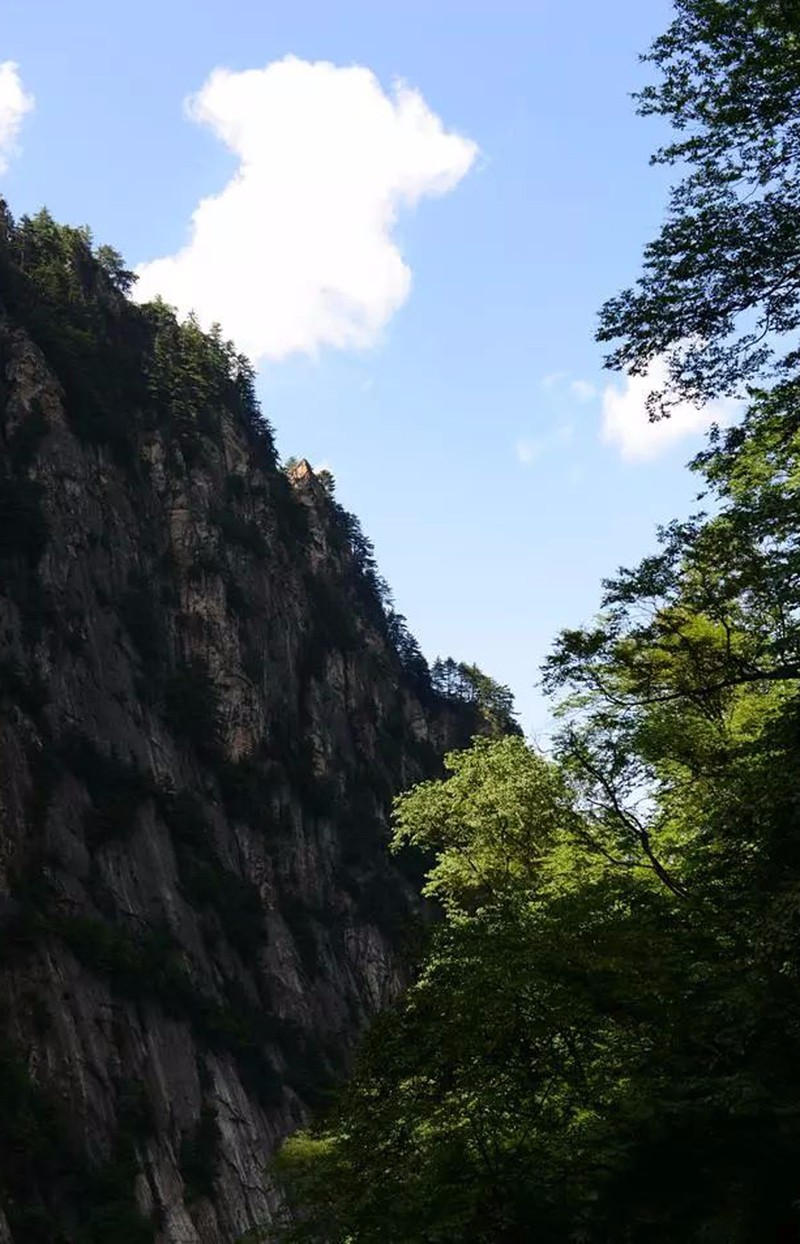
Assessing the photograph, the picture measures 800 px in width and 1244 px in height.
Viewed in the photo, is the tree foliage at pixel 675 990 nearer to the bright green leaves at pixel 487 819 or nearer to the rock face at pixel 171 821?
the bright green leaves at pixel 487 819

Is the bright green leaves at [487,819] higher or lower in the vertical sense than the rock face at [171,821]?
lower

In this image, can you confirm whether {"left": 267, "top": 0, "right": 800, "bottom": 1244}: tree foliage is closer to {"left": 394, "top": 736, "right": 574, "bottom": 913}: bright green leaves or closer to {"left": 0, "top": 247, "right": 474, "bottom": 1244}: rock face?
{"left": 394, "top": 736, "right": 574, "bottom": 913}: bright green leaves

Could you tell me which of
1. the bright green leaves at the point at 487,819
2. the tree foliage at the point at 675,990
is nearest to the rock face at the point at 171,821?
the bright green leaves at the point at 487,819

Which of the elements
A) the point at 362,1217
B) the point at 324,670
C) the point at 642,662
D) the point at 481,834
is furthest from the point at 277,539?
the point at 362,1217

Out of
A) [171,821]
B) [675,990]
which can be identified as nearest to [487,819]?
[675,990]

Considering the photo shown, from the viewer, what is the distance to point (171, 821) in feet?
232

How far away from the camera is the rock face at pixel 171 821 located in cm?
4888

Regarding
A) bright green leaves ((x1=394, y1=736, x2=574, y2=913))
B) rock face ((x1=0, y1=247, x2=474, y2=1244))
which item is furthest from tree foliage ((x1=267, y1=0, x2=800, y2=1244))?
rock face ((x1=0, y1=247, x2=474, y2=1244))

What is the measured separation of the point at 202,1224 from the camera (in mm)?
50312

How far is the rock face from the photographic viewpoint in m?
48.9

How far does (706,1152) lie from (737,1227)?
→ 118 centimetres

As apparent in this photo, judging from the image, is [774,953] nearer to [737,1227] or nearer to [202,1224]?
[737,1227]

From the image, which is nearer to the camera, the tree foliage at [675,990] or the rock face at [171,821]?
the tree foliage at [675,990]

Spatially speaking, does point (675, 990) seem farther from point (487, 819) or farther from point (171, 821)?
point (171, 821)
